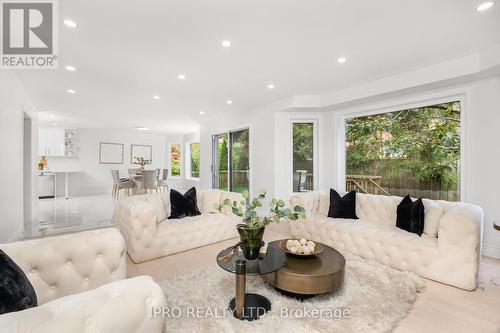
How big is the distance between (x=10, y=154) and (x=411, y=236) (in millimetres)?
5306

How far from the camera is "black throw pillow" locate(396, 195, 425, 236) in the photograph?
2723mm

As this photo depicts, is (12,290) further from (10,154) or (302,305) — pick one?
(10,154)

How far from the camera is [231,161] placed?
22.1 feet

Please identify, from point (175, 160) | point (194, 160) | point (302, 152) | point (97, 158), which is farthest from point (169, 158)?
point (302, 152)

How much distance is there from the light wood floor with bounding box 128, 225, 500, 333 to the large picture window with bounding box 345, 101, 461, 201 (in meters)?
1.33

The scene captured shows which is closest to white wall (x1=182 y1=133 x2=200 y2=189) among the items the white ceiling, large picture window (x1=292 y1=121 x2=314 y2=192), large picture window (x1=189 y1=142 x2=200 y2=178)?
large picture window (x1=189 y1=142 x2=200 y2=178)

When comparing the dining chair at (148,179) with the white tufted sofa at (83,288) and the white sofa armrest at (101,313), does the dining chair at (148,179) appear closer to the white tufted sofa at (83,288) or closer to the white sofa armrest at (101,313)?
the white tufted sofa at (83,288)

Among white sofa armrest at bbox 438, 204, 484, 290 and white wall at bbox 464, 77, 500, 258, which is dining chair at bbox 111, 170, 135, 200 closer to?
white sofa armrest at bbox 438, 204, 484, 290

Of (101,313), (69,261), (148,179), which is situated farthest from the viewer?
(148,179)

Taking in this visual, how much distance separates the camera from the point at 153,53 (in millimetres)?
3004

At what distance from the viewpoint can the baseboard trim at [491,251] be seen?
121 inches

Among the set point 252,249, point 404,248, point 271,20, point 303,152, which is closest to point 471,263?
point 404,248

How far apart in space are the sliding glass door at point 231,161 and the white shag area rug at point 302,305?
3866 millimetres

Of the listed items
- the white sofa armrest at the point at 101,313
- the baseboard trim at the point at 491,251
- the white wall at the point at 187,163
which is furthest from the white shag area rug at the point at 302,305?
the white wall at the point at 187,163
